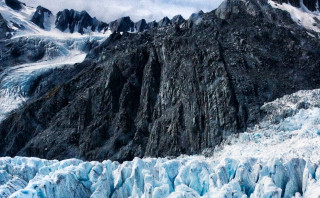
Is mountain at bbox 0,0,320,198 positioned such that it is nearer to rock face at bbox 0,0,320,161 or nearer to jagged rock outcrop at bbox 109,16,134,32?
rock face at bbox 0,0,320,161

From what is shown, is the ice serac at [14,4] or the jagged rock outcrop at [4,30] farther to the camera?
the ice serac at [14,4]

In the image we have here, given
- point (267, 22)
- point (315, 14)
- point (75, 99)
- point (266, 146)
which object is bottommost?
point (266, 146)

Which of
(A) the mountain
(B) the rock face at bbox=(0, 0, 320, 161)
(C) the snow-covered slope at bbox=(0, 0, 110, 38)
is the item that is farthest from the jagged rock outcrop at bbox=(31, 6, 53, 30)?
(B) the rock face at bbox=(0, 0, 320, 161)

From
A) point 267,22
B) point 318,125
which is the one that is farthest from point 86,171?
point 267,22

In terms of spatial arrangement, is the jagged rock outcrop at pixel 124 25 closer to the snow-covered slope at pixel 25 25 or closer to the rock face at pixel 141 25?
the rock face at pixel 141 25

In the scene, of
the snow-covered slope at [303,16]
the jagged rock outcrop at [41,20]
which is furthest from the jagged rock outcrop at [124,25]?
the snow-covered slope at [303,16]

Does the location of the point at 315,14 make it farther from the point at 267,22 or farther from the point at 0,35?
the point at 0,35

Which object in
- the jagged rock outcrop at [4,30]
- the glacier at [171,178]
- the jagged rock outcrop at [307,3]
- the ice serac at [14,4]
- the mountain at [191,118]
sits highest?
the ice serac at [14,4]
